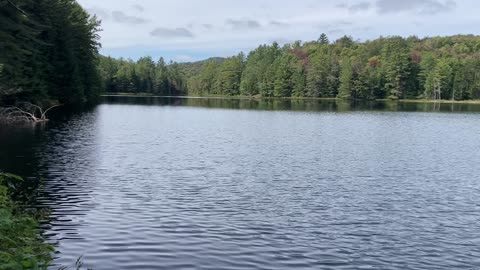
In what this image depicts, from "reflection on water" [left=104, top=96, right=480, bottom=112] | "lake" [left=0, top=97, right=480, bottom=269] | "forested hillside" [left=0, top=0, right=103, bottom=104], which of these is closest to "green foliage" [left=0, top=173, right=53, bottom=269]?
"lake" [left=0, top=97, right=480, bottom=269]

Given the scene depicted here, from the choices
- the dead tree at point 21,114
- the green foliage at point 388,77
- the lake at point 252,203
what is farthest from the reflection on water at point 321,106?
the lake at point 252,203

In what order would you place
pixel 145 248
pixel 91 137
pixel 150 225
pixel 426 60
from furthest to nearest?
1. pixel 426 60
2. pixel 91 137
3. pixel 150 225
4. pixel 145 248

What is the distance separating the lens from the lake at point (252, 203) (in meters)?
14.9

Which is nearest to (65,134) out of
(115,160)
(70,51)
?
(115,160)

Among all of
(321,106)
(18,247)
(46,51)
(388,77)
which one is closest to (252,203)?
(18,247)

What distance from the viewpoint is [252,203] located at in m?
21.2

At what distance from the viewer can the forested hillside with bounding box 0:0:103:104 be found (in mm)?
37281

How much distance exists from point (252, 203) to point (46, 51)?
211 feet

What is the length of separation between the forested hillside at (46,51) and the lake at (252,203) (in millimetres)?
8285

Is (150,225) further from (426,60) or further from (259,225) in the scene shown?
(426,60)

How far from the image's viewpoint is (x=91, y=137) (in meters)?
44.1

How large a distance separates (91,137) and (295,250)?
3270cm

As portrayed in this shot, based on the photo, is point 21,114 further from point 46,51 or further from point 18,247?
point 18,247

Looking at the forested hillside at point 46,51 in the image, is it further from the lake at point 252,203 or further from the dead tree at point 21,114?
the lake at point 252,203
